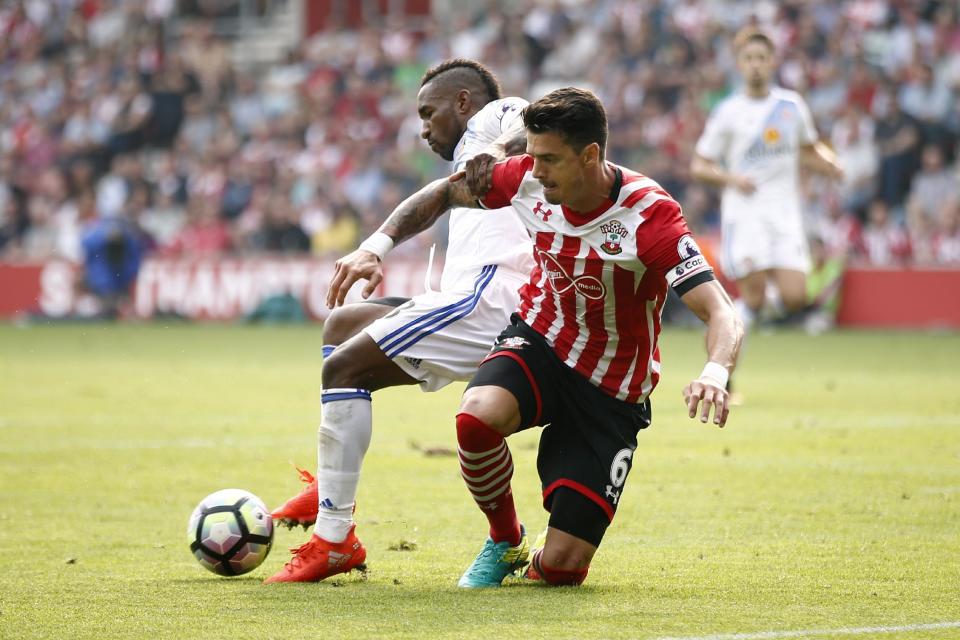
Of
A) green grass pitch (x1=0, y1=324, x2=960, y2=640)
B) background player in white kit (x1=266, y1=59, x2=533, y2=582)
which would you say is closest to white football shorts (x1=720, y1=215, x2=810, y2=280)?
green grass pitch (x1=0, y1=324, x2=960, y2=640)

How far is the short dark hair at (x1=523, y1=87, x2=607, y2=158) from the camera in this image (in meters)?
4.88

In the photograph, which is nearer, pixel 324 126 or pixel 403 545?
pixel 403 545

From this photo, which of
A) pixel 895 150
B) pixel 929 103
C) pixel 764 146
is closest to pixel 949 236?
pixel 895 150

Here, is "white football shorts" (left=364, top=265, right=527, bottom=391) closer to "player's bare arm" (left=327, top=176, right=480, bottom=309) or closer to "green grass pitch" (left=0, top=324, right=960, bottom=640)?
"player's bare arm" (left=327, top=176, right=480, bottom=309)

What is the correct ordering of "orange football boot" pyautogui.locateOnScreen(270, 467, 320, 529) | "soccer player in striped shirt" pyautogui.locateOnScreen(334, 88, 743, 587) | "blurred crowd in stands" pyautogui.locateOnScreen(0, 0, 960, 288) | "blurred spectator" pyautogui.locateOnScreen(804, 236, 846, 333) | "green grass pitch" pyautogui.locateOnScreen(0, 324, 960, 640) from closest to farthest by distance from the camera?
1. "green grass pitch" pyautogui.locateOnScreen(0, 324, 960, 640)
2. "soccer player in striped shirt" pyautogui.locateOnScreen(334, 88, 743, 587)
3. "orange football boot" pyautogui.locateOnScreen(270, 467, 320, 529)
4. "blurred spectator" pyautogui.locateOnScreen(804, 236, 846, 333)
5. "blurred crowd in stands" pyautogui.locateOnScreen(0, 0, 960, 288)

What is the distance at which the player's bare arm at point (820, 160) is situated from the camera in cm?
1132

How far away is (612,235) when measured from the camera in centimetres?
500

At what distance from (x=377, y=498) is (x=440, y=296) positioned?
180 centimetres

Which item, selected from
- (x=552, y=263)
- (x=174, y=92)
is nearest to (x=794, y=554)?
(x=552, y=263)

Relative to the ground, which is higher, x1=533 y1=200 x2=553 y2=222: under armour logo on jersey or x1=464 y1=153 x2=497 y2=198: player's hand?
x1=464 y1=153 x2=497 y2=198: player's hand

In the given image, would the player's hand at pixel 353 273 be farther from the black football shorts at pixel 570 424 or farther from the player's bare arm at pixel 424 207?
the black football shorts at pixel 570 424

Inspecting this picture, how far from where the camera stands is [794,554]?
18.4 feet

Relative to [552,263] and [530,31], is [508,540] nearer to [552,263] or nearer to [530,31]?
[552,263]

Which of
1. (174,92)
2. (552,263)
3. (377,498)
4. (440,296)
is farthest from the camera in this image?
(174,92)
